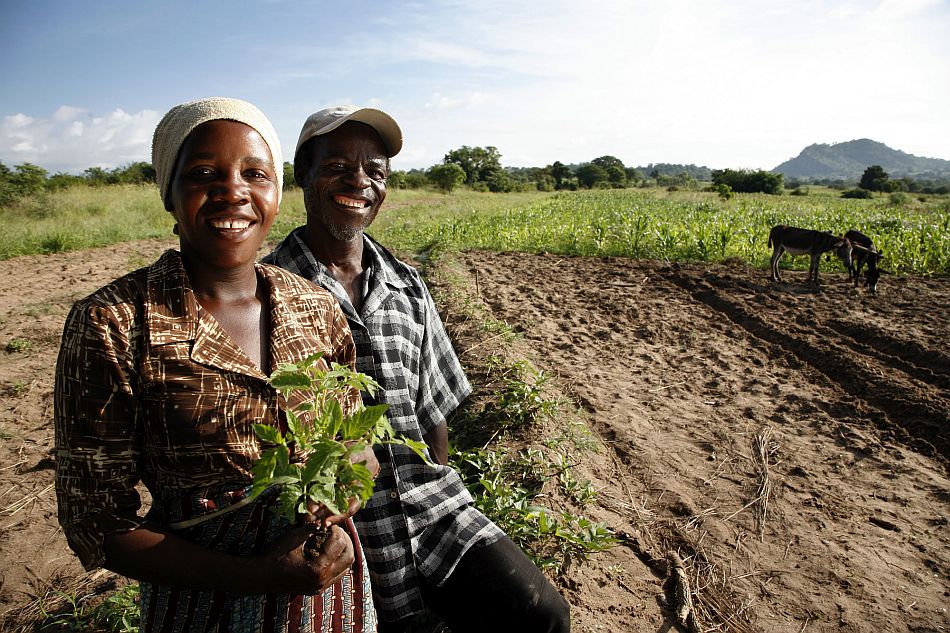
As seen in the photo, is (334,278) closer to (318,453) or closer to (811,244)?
(318,453)

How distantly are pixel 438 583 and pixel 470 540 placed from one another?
173 millimetres

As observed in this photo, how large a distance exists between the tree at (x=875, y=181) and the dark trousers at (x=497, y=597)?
5794 centimetres

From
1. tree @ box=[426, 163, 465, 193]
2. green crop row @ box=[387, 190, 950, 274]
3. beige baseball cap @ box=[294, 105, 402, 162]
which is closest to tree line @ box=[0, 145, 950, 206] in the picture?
tree @ box=[426, 163, 465, 193]

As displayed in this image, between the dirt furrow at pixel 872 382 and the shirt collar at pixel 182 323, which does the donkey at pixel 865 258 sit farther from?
the shirt collar at pixel 182 323

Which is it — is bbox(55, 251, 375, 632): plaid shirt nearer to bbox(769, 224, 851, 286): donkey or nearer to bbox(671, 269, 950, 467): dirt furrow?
bbox(671, 269, 950, 467): dirt furrow

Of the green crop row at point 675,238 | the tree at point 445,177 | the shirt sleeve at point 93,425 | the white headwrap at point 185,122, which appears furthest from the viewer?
the tree at point 445,177

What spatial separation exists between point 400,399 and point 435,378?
0.26 metres

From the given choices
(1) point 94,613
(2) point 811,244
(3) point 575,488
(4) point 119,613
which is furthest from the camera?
(2) point 811,244

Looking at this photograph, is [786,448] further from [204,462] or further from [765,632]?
[204,462]

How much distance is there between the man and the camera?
1.72m

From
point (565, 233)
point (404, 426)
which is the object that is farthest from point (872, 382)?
point (565, 233)

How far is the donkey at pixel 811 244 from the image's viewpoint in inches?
332

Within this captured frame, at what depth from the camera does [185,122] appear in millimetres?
1208

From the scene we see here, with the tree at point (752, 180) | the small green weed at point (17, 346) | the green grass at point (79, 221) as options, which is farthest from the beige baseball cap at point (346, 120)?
the tree at point (752, 180)
